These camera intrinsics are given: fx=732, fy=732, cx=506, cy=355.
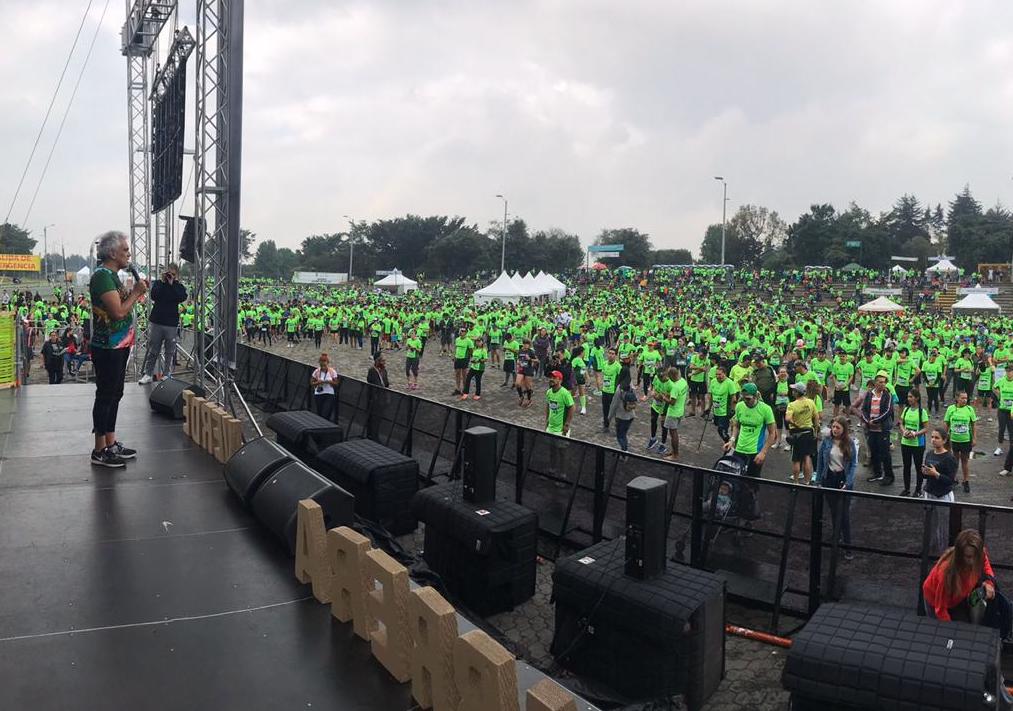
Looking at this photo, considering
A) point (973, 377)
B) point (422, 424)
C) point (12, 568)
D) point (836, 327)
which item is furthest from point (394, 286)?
point (12, 568)

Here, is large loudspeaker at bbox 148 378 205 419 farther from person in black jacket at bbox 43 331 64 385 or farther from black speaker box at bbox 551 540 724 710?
person in black jacket at bbox 43 331 64 385

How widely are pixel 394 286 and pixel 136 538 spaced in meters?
60.3

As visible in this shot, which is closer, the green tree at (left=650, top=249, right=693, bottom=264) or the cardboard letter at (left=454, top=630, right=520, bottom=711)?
the cardboard letter at (left=454, top=630, right=520, bottom=711)

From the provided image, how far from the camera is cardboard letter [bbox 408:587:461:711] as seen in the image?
9.77 feet

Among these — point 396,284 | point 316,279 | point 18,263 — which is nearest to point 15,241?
point 18,263

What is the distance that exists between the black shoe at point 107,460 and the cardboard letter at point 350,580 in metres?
3.50

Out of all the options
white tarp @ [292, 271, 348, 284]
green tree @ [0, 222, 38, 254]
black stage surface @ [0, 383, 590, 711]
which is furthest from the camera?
green tree @ [0, 222, 38, 254]

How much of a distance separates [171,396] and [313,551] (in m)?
5.98

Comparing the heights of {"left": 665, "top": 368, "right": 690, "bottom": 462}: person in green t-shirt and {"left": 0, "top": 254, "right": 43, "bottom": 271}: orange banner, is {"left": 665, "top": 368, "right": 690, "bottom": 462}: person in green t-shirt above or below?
below

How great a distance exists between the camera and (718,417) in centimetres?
1275

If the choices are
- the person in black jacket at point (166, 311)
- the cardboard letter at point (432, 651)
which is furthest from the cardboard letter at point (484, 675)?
the person in black jacket at point (166, 311)

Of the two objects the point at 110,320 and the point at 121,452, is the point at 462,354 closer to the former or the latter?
the point at 121,452

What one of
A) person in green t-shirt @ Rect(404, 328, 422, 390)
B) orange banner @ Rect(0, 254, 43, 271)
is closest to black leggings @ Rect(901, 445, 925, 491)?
person in green t-shirt @ Rect(404, 328, 422, 390)

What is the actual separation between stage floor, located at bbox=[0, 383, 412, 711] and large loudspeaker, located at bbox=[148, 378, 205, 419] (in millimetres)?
2698
